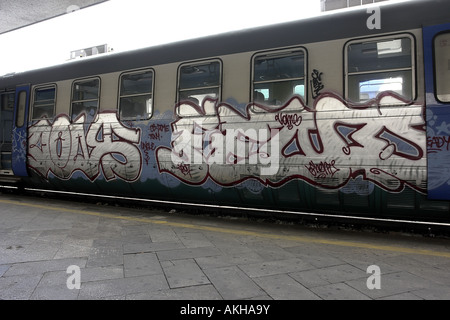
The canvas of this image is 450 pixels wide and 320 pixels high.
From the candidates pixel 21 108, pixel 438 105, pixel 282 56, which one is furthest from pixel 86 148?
pixel 438 105

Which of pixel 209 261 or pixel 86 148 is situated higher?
pixel 86 148

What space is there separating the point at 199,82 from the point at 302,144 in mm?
1983

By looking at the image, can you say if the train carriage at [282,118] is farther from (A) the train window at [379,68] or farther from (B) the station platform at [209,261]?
(B) the station platform at [209,261]

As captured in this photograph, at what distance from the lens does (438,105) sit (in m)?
3.69

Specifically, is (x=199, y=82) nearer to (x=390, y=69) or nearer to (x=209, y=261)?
(x=390, y=69)

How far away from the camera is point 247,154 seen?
465cm

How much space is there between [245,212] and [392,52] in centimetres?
319

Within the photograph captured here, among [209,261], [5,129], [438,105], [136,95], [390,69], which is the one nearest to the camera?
[209,261]

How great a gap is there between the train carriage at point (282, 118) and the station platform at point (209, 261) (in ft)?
1.80

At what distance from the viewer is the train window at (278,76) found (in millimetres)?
4375

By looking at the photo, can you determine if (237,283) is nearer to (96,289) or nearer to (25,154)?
(96,289)

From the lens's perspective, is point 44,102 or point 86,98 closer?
point 86,98

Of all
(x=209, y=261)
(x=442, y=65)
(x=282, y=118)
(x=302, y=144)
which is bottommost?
(x=209, y=261)

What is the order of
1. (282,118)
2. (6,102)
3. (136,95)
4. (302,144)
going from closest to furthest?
(302,144) < (282,118) < (136,95) < (6,102)
